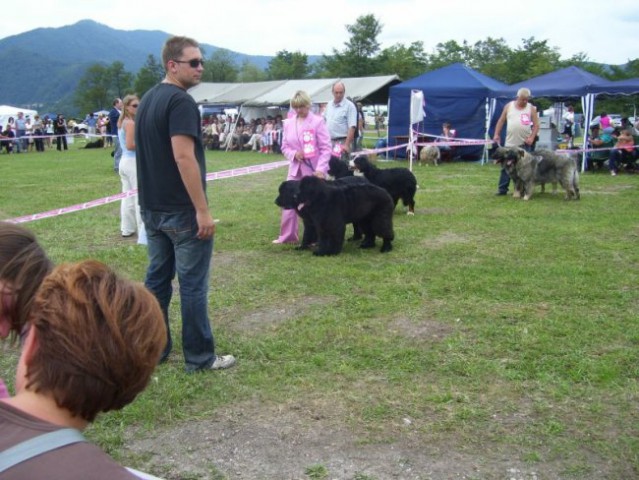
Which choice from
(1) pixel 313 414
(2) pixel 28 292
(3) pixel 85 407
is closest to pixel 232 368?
(1) pixel 313 414

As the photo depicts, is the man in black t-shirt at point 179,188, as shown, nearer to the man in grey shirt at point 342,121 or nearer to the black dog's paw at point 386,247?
the black dog's paw at point 386,247

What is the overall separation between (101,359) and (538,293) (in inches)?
199

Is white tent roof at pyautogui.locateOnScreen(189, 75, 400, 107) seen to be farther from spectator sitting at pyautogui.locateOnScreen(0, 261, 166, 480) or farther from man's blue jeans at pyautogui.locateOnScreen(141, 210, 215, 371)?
spectator sitting at pyautogui.locateOnScreen(0, 261, 166, 480)

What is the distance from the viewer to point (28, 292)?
2.22m

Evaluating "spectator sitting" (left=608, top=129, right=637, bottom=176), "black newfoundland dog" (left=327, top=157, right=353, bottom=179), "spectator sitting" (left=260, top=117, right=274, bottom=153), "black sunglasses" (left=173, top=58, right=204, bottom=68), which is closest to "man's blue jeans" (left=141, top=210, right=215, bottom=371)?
"black sunglasses" (left=173, top=58, right=204, bottom=68)

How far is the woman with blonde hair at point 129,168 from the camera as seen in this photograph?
7.25m

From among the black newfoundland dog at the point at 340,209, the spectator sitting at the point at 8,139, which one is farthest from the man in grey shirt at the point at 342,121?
the spectator sitting at the point at 8,139

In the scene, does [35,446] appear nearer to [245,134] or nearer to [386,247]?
[386,247]

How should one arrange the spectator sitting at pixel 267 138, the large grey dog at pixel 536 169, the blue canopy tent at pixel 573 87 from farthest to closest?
1. the spectator sitting at pixel 267 138
2. the blue canopy tent at pixel 573 87
3. the large grey dog at pixel 536 169

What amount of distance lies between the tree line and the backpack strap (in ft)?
119

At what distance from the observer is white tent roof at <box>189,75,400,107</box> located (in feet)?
82.6

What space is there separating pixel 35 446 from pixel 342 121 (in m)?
8.56

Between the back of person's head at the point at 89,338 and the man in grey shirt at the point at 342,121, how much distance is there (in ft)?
25.9

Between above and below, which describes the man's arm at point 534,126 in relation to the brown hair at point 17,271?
above
